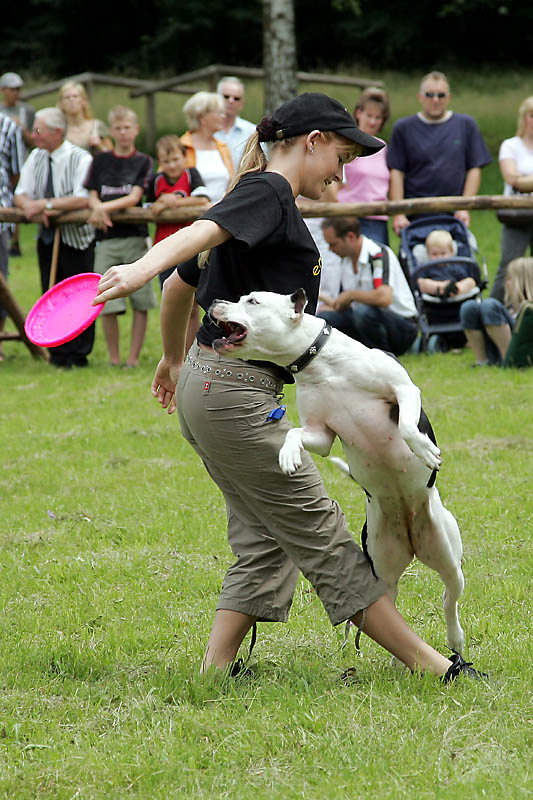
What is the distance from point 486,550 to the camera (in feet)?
16.7

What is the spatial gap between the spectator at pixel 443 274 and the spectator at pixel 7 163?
13.5 feet

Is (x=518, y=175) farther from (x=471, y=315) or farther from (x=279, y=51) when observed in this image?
(x=279, y=51)

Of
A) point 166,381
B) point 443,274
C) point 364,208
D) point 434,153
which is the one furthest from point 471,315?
point 166,381

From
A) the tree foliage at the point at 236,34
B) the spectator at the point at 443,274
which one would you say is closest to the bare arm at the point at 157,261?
the spectator at the point at 443,274

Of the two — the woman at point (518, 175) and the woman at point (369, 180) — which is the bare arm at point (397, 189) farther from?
the woman at point (518, 175)

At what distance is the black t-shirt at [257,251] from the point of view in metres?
3.07

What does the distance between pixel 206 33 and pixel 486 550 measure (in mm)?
33330

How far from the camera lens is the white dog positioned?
318 centimetres

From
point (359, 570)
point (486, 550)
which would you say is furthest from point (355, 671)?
point (486, 550)

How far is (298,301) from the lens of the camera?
317cm

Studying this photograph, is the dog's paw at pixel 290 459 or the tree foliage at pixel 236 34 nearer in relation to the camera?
the dog's paw at pixel 290 459

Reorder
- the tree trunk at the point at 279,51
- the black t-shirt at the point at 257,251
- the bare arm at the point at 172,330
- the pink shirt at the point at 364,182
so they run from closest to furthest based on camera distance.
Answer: the black t-shirt at the point at 257,251 < the bare arm at the point at 172,330 < the pink shirt at the point at 364,182 < the tree trunk at the point at 279,51

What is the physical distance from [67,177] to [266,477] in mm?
7042

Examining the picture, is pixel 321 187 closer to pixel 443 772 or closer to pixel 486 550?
pixel 443 772
